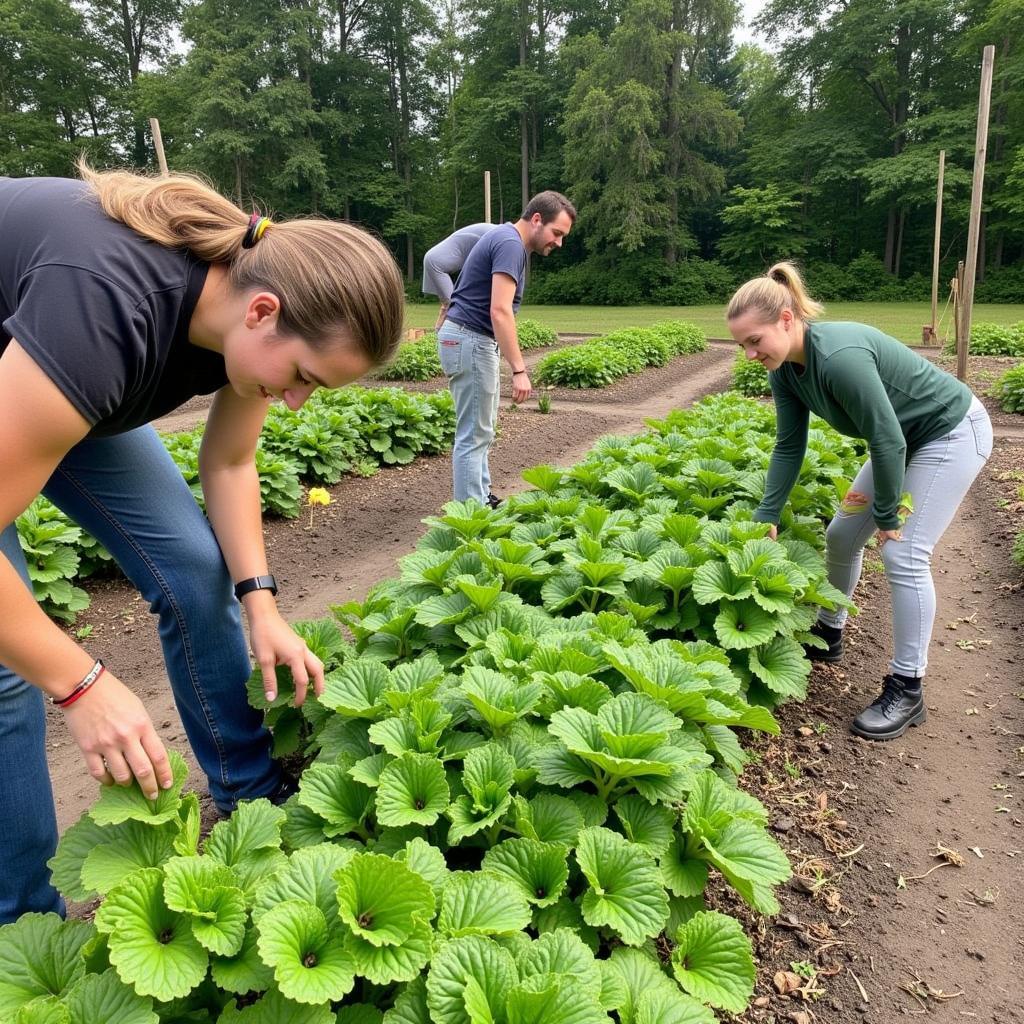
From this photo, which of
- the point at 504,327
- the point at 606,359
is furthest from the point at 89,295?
the point at 606,359

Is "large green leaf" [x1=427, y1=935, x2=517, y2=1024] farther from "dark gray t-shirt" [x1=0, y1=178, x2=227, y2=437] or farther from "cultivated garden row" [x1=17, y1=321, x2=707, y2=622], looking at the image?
"cultivated garden row" [x1=17, y1=321, x2=707, y2=622]

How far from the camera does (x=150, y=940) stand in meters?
1.19

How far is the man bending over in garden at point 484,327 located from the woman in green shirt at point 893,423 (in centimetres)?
164

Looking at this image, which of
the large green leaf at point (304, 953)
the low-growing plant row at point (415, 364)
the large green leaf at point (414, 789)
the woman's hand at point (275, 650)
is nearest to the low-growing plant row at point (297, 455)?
the woman's hand at point (275, 650)

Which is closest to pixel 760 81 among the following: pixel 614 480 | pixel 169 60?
pixel 169 60

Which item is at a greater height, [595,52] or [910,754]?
[595,52]

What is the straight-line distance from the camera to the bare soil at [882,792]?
178 cm

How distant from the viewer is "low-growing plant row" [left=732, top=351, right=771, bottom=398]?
10.3 metres

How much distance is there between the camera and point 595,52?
34.4 metres

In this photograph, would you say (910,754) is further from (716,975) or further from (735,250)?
(735,250)

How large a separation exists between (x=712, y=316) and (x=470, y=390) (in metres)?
24.4

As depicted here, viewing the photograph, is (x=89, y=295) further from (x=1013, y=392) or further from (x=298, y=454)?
(x=1013, y=392)

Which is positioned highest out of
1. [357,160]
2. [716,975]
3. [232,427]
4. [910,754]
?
[357,160]

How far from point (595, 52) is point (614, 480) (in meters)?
37.4
